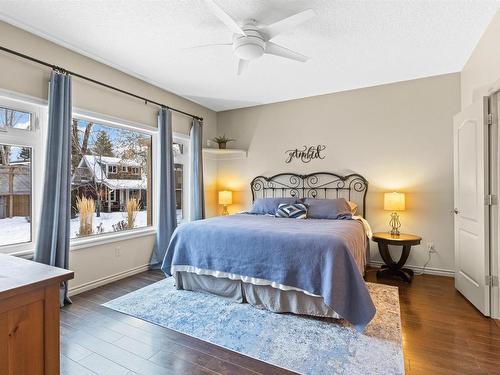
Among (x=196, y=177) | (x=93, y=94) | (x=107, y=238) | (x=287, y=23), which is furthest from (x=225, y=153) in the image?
(x=287, y=23)

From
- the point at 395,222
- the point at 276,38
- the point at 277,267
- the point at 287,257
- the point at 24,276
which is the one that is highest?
the point at 276,38

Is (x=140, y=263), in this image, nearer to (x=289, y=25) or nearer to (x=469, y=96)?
(x=289, y=25)

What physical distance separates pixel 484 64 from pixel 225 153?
3933 mm

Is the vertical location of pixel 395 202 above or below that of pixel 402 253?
above

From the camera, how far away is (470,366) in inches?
69.7

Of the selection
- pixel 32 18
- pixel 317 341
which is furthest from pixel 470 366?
pixel 32 18

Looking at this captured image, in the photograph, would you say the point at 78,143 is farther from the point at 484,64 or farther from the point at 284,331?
the point at 484,64

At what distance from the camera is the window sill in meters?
3.07

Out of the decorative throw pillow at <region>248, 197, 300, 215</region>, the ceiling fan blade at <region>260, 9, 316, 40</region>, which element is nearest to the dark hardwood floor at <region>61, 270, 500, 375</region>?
the decorative throw pillow at <region>248, 197, 300, 215</region>

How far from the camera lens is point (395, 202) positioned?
3.61 meters

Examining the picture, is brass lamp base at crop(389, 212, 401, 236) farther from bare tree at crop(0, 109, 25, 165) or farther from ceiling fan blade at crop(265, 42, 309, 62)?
bare tree at crop(0, 109, 25, 165)

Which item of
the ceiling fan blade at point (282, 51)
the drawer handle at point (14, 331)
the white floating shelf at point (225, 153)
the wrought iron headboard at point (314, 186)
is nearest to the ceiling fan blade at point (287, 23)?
the ceiling fan blade at point (282, 51)

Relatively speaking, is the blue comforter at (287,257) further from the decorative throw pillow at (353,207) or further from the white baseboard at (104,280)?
the decorative throw pillow at (353,207)

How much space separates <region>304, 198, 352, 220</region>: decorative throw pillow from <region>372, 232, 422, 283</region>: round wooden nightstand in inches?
19.6
